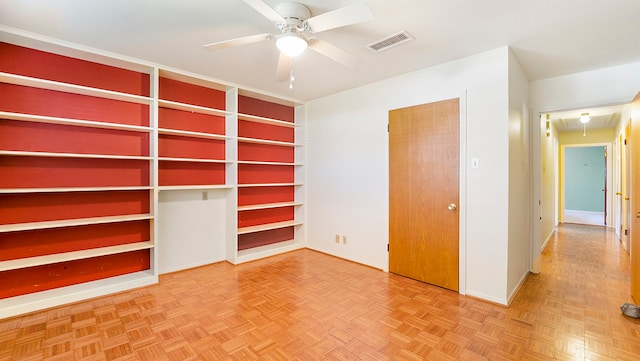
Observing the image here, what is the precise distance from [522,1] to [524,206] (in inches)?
90.7

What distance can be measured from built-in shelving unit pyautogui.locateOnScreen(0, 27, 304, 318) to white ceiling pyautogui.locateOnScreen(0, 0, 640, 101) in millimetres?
429

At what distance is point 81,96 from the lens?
2.95m

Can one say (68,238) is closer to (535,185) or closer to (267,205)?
(267,205)

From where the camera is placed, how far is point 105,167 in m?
3.09

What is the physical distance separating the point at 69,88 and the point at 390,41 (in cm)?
310

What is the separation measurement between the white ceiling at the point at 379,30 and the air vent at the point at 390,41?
63mm

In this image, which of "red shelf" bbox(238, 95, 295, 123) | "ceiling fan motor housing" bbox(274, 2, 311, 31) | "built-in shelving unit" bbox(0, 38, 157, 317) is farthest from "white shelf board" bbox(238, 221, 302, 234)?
"ceiling fan motor housing" bbox(274, 2, 311, 31)

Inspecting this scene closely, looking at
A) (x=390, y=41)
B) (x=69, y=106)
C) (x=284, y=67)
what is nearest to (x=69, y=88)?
(x=69, y=106)

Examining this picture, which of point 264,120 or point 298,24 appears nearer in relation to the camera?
point 298,24

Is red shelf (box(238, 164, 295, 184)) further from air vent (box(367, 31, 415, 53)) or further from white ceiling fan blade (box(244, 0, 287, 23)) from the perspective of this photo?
white ceiling fan blade (box(244, 0, 287, 23))

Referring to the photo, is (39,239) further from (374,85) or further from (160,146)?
(374,85)

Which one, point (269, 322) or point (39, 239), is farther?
point (39, 239)

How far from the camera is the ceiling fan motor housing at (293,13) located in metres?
1.98

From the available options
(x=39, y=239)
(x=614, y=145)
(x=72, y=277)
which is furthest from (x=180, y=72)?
(x=614, y=145)
